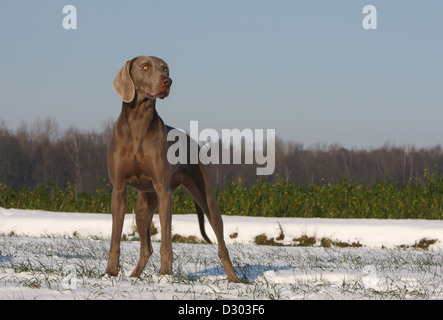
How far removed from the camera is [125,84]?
555 cm

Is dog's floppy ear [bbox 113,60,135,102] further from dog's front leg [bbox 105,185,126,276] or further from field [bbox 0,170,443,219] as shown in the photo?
field [bbox 0,170,443,219]

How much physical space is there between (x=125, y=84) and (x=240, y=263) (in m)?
3.69

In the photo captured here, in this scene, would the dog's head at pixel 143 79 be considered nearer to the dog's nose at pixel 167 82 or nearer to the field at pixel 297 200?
the dog's nose at pixel 167 82

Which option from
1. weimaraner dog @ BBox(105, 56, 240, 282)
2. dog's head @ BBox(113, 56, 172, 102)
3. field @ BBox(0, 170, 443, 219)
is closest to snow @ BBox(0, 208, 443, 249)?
field @ BBox(0, 170, 443, 219)

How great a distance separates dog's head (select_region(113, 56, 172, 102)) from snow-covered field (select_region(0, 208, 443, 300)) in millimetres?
1873

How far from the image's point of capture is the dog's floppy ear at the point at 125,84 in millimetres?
5504

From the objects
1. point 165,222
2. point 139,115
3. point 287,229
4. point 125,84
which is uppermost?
point 125,84

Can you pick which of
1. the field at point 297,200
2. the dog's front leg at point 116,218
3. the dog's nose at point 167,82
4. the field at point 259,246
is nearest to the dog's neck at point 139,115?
the dog's nose at point 167,82

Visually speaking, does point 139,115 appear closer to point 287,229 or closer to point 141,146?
point 141,146

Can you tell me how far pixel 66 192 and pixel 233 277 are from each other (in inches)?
505

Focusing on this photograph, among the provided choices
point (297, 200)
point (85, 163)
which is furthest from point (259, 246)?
point (85, 163)

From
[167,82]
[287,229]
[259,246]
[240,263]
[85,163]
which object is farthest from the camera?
[85,163]

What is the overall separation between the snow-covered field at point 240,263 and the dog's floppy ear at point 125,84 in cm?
185
